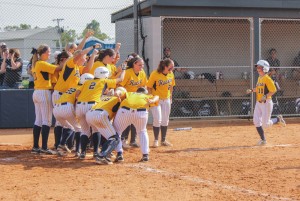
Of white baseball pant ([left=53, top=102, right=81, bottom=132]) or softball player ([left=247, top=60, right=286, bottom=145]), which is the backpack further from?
white baseball pant ([left=53, top=102, right=81, bottom=132])

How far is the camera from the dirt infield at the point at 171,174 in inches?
251

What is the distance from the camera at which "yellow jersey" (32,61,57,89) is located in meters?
9.39

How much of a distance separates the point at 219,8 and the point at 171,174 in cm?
860

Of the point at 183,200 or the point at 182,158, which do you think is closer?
the point at 183,200

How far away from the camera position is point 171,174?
7613 mm

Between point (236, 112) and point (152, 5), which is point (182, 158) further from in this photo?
point (236, 112)

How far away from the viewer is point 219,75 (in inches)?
655

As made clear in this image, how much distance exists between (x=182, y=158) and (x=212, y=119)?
22.6 feet

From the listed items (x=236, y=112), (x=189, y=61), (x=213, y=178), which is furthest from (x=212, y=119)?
(x=213, y=178)

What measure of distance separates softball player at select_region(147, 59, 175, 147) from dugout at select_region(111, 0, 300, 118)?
12.5ft

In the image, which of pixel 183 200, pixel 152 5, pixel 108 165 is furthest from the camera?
pixel 152 5

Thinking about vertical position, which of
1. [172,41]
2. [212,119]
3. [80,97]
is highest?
[172,41]

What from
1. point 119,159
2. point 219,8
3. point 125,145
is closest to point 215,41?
point 219,8

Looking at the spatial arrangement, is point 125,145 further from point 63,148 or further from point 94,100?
point 94,100
